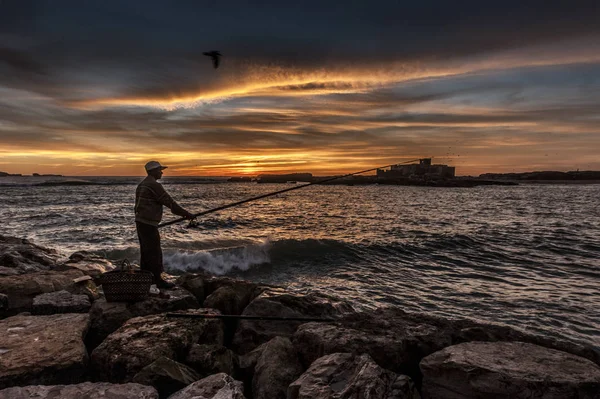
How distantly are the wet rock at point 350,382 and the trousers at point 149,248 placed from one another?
4.16 metres

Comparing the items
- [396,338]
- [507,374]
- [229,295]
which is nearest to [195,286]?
[229,295]

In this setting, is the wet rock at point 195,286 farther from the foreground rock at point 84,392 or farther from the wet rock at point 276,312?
the foreground rock at point 84,392

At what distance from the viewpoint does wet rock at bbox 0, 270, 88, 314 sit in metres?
6.22

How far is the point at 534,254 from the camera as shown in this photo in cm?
1493

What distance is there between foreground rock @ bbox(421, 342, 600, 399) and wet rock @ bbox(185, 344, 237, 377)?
2344 millimetres

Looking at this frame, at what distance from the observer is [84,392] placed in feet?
11.2

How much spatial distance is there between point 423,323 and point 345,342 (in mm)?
1470

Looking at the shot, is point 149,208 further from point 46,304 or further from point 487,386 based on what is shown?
point 487,386

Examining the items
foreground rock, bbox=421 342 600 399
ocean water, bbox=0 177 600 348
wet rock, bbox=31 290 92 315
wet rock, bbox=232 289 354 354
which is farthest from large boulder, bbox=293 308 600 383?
wet rock, bbox=31 290 92 315

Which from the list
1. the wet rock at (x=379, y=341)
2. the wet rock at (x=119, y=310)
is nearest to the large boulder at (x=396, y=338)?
the wet rock at (x=379, y=341)

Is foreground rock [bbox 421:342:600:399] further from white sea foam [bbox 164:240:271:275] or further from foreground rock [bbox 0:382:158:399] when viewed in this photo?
white sea foam [bbox 164:240:271:275]

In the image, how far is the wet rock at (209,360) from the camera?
14.1 ft

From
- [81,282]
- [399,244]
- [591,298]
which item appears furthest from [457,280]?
[81,282]

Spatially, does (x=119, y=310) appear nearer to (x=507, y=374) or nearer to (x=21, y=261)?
(x=507, y=374)
